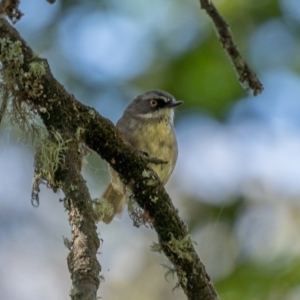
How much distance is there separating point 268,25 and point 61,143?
4.67 m

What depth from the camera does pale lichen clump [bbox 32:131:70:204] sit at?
9.55 feet

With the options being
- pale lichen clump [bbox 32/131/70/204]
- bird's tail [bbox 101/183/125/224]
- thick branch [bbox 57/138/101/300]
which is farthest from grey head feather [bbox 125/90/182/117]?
thick branch [bbox 57/138/101/300]

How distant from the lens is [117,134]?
3248mm

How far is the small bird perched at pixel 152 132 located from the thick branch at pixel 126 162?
7.39ft

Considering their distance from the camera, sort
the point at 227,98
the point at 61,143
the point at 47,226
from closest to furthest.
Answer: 1. the point at 61,143
2. the point at 227,98
3. the point at 47,226

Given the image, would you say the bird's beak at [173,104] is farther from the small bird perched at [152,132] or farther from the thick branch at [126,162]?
the thick branch at [126,162]

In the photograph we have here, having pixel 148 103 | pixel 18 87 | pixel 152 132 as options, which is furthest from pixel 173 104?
pixel 18 87

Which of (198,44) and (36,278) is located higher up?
(198,44)

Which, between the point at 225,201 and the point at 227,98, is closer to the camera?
the point at 227,98

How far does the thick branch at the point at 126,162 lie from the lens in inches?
121

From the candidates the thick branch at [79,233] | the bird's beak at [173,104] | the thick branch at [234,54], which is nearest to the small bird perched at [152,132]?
the bird's beak at [173,104]

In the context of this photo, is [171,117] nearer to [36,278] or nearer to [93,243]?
[36,278]

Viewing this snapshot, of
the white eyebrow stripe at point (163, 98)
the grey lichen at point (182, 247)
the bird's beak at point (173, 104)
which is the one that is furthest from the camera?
the white eyebrow stripe at point (163, 98)

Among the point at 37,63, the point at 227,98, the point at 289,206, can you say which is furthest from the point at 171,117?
the point at 37,63
